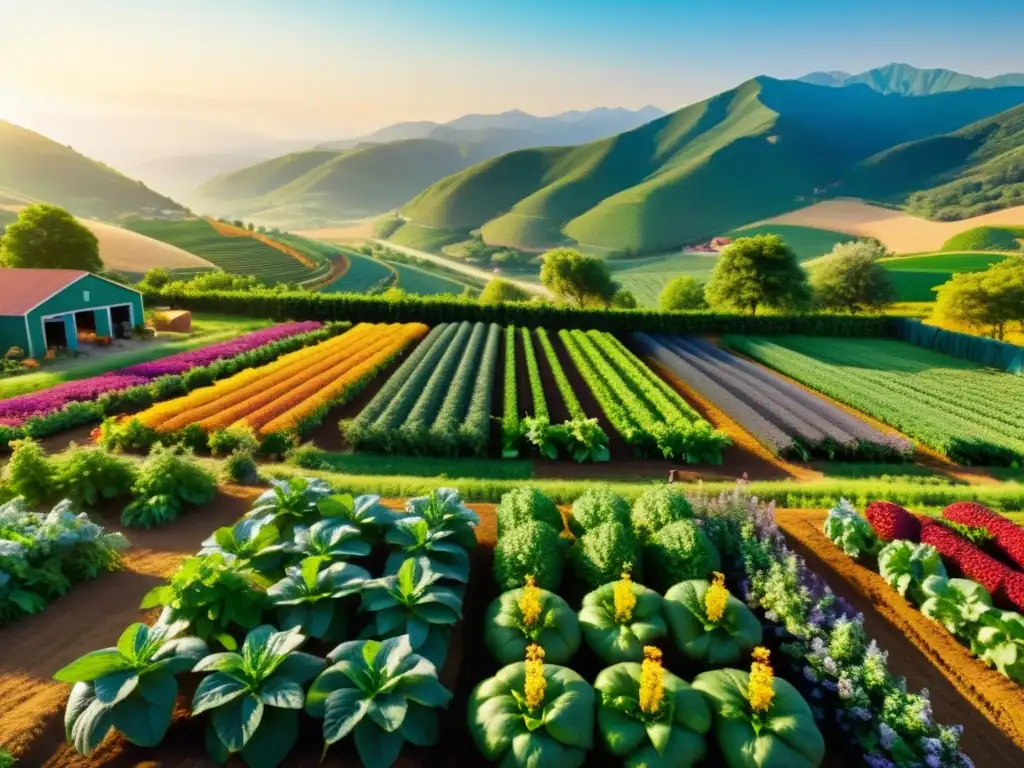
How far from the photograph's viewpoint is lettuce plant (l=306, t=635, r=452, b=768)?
3615 millimetres

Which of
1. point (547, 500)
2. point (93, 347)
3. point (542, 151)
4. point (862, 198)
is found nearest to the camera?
point (547, 500)

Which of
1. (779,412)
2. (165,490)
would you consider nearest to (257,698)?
(165,490)

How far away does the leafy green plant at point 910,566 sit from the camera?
6.04m

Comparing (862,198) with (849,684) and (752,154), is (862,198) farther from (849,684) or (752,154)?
(849,684)

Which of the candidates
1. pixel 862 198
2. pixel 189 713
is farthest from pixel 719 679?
pixel 862 198

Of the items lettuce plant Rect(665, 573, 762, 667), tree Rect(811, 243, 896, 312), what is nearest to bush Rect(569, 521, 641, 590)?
lettuce plant Rect(665, 573, 762, 667)

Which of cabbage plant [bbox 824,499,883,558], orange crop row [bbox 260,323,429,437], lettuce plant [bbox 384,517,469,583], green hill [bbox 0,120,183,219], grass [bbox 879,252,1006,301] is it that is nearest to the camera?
lettuce plant [bbox 384,517,469,583]

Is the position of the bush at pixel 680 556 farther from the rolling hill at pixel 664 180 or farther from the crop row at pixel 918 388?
the rolling hill at pixel 664 180

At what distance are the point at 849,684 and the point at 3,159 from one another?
194679 millimetres

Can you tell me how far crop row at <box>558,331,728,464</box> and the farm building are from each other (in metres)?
21.1

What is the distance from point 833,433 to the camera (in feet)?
48.4

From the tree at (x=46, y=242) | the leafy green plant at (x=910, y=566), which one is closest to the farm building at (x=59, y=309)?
the tree at (x=46, y=242)

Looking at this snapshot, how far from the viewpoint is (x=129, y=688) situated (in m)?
3.79

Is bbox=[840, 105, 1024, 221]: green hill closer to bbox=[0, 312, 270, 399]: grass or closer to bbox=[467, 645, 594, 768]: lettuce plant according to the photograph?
bbox=[0, 312, 270, 399]: grass
